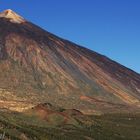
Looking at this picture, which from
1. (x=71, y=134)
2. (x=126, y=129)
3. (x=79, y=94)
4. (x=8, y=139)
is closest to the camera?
(x=8, y=139)

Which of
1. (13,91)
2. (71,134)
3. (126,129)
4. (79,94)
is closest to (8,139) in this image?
(71,134)

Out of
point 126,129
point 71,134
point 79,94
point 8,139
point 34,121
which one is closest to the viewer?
point 8,139

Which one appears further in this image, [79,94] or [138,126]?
[79,94]

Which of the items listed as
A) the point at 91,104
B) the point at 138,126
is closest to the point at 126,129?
the point at 138,126

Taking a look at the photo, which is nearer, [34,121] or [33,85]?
[34,121]

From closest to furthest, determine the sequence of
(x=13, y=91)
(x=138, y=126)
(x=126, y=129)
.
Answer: (x=126, y=129), (x=138, y=126), (x=13, y=91)

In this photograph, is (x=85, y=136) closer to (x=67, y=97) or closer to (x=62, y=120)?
(x=62, y=120)

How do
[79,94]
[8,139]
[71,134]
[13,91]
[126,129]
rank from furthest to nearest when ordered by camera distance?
[79,94], [13,91], [126,129], [71,134], [8,139]

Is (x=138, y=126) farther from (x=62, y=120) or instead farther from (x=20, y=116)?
(x=20, y=116)
